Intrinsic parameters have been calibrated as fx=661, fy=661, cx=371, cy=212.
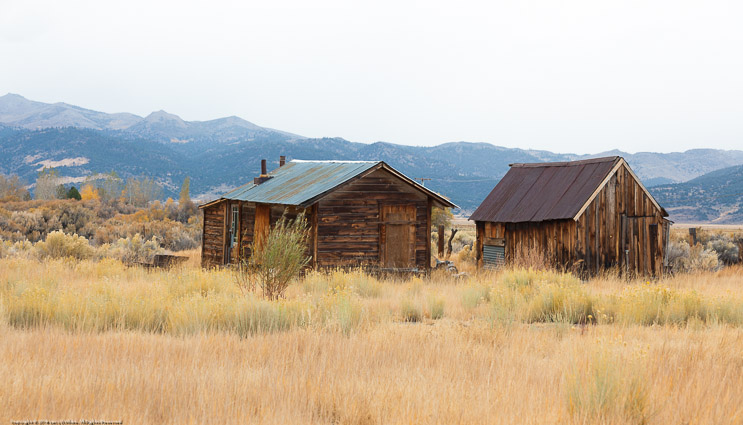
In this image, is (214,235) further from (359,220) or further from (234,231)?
(359,220)

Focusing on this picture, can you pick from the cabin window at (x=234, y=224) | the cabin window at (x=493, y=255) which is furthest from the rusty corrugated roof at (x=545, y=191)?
the cabin window at (x=234, y=224)

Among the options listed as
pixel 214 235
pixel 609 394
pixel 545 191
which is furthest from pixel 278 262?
pixel 214 235

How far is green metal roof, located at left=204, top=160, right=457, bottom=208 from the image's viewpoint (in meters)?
18.2

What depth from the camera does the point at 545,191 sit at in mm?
20875

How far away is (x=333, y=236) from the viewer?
1816cm

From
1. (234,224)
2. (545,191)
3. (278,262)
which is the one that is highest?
(545,191)

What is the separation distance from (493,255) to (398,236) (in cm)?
433

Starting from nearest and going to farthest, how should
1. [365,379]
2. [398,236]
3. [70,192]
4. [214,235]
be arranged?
[365,379] < [398,236] < [214,235] < [70,192]

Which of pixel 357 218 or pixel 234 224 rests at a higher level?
pixel 357 218

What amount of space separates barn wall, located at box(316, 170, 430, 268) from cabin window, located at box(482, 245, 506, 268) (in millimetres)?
3160

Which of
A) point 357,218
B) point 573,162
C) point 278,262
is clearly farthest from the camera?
point 573,162

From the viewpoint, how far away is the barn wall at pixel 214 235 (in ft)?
76.5

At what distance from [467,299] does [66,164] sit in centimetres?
18536

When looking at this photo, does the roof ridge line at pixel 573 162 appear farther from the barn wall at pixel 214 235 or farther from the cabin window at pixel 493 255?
the barn wall at pixel 214 235
